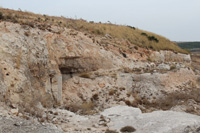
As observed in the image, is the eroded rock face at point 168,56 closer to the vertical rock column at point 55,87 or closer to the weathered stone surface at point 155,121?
the vertical rock column at point 55,87

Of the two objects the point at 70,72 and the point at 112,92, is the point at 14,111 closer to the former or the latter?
the point at 70,72

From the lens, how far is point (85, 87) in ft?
54.9

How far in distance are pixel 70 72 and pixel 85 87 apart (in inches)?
69.4

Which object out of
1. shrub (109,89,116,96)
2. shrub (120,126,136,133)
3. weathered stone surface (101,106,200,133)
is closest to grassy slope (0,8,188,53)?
shrub (109,89,116,96)

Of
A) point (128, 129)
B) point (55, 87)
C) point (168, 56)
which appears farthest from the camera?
point (168, 56)

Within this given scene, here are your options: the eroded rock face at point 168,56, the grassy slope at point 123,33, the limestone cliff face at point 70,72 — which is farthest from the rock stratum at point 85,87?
the eroded rock face at point 168,56

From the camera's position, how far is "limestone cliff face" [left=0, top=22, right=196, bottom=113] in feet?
37.8

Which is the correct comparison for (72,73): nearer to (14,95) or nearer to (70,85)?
(70,85)

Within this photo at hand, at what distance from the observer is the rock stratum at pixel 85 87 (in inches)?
402

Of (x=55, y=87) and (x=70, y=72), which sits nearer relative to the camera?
(x=55, y=87)

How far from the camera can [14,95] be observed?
10.5 m

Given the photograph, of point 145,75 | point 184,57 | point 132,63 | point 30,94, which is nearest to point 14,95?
point 30,94

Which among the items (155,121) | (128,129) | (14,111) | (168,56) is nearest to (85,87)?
(128,129)

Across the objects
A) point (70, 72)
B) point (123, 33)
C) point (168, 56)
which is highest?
point (123, 33)
